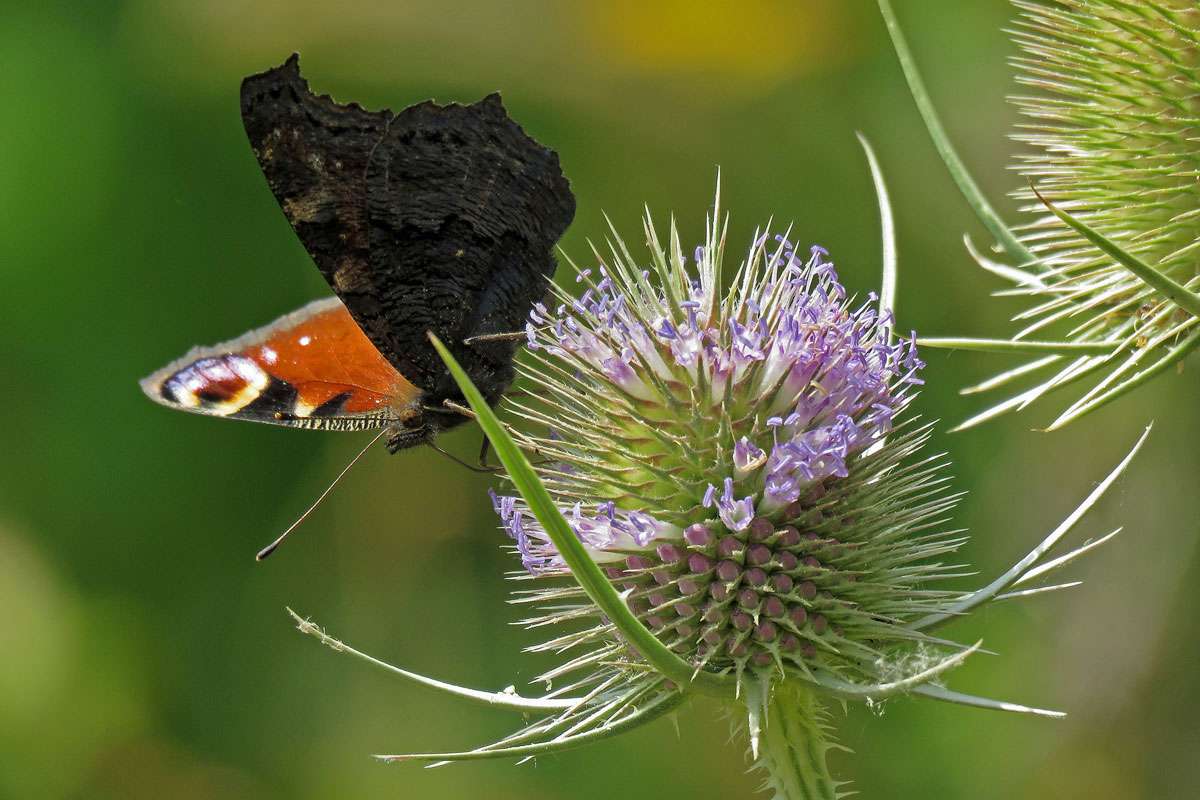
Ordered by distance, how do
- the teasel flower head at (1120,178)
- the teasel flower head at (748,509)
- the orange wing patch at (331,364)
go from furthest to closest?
the orange wing patch at (331,364) → the teasel flower head at (1120,178) → the teasel flower head at (748,509)

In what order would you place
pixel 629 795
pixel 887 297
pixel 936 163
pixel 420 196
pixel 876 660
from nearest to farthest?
pixel 876 660 → pixel 887 297 → pixel 420 196 → pixel 629 795 → pixel 936 163

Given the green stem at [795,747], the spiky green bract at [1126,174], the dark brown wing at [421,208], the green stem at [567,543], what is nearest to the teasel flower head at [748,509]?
the green stem at [795,747]

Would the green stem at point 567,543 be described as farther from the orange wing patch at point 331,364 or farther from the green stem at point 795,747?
the orange wing patch at point 331,364

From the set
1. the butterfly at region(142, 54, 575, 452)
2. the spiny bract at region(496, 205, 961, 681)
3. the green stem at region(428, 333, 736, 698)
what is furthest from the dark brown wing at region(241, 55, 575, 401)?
the green stem at region(428, 333, 736, 698)

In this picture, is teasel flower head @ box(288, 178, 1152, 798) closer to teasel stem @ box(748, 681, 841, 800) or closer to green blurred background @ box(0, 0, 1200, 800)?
teasel stem @ box(748, 681, 841, 800)

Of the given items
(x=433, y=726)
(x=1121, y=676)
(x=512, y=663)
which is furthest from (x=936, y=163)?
(x=433, y=726)

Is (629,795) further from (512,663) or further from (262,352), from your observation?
(262,352)

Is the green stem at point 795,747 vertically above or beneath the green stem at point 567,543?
beneath

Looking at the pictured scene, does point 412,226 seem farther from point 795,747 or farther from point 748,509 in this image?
point 795,747
